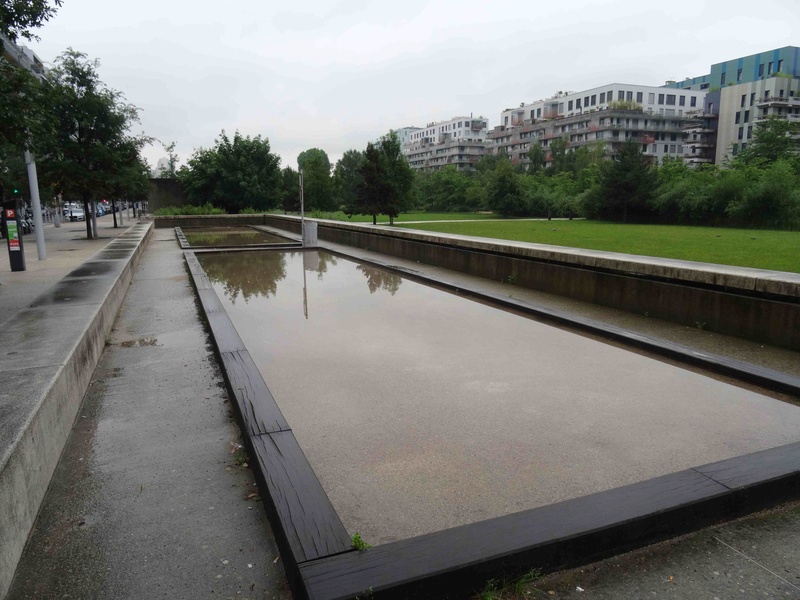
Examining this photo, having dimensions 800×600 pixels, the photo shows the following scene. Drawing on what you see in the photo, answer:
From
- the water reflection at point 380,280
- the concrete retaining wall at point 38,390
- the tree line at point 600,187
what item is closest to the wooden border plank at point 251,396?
the concrete retaining wall at point 38,390

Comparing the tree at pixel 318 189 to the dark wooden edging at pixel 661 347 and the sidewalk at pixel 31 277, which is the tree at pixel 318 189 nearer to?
the sidewalk at pixel 31 277

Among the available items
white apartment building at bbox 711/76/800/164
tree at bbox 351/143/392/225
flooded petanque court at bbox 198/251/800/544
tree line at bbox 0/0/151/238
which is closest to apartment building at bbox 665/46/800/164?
white apartment building at bbox 711/76/800/164

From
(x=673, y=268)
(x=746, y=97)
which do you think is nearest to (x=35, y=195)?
(x=673, y=268)

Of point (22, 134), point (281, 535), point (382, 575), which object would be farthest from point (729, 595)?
point (22, 134)

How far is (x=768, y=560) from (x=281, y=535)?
→ 2319mm

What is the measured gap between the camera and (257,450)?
363 cm

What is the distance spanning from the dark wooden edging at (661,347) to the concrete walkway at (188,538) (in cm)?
221

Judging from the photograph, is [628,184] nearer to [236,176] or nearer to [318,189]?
[236,176]

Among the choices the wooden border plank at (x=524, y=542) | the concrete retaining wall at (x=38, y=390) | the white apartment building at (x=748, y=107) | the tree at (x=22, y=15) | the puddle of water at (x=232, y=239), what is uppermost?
the white apartment building at (x=748, y=107)

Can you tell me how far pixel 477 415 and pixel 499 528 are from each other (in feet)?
5.87

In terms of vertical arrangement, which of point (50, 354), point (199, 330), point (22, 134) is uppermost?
point (22, 134)

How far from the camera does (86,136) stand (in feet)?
75.3

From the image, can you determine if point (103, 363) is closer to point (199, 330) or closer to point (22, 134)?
point (199, 330)

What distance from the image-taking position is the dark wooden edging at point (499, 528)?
2.48 meters
